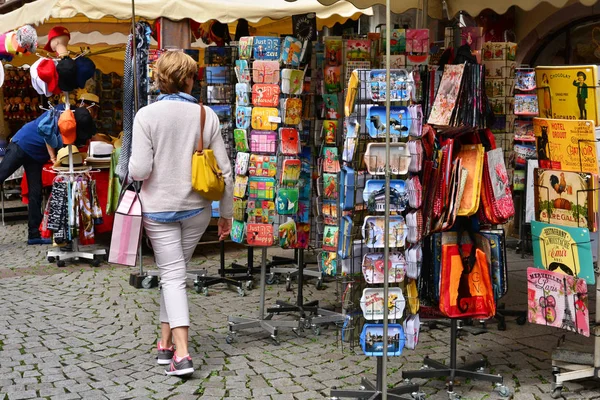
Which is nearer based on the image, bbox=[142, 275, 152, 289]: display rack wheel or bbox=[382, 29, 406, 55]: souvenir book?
bbox=[382, 29, 406, 55]: souvenir book

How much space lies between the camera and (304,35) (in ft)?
20.8

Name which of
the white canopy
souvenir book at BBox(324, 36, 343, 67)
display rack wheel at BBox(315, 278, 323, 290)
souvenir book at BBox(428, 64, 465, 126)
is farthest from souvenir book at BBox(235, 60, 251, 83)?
display rack wheel at BBox(315, 278, 323, 290)

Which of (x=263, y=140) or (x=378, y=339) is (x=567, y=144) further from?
(x=263, y=140)

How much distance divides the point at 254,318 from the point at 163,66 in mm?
2143

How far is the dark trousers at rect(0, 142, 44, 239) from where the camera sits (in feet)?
32.7

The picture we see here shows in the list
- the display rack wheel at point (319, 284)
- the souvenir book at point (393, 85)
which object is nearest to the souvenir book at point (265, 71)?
the souvenir book at point (393, 85)

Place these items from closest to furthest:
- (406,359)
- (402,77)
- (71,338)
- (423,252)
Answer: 1. (402,77)
2. (423,252)
3. (406,359)
4. (71,338)

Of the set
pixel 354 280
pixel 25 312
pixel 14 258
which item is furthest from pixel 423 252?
pixel 14 258

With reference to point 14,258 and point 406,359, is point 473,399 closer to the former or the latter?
point 406,359

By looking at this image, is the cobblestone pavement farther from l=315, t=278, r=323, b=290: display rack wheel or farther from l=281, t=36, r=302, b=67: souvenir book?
l=281, t=36, r=302, b=67: souvenir book

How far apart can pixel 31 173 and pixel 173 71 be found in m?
5.66

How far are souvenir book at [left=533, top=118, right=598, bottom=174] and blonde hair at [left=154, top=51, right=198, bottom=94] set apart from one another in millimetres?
2093

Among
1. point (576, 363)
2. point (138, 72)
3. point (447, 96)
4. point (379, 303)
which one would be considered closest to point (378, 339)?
point (379, 303)

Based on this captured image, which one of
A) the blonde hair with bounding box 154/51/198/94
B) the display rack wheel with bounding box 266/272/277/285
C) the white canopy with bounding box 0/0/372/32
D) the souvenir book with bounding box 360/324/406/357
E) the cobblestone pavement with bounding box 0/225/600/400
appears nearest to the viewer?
the souvenir book with bounding box 360/324/406/357
